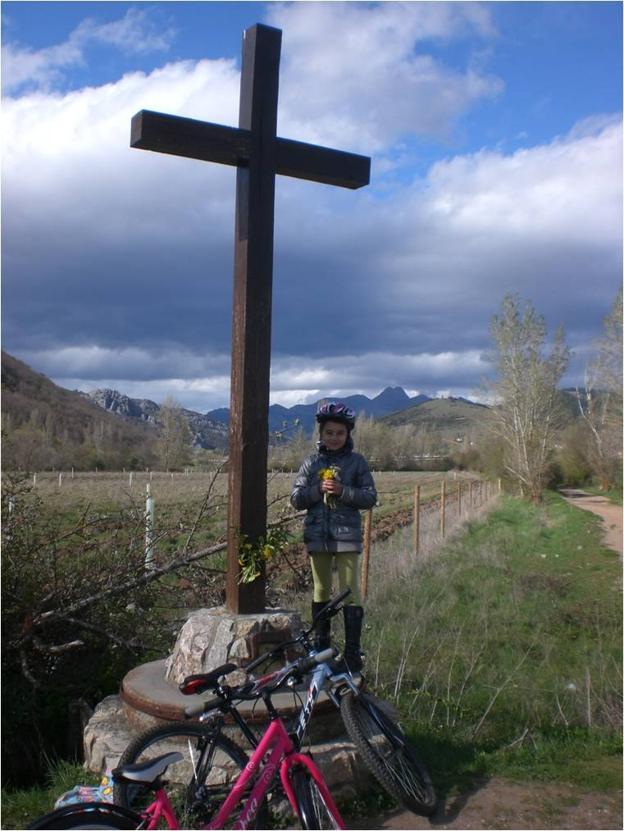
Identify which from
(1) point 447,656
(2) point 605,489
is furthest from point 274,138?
(2) point 605,489

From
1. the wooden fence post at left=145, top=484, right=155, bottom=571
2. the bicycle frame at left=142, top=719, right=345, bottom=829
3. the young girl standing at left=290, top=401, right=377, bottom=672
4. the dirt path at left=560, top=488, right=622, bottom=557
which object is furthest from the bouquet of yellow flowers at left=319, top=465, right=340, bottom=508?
the dirt path at left=560, top=488, right=622, bottom=557

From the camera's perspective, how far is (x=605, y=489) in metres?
54.1

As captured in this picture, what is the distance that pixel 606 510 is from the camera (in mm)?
38219

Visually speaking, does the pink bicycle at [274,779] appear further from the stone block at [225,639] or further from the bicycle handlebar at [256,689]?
the stone block at [225,639]

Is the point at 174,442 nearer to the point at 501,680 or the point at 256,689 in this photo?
the point at 501,680

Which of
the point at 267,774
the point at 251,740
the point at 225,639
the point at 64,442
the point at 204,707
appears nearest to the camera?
the point at 267,774

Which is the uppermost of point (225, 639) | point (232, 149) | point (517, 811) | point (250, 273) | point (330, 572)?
point (232, 149)

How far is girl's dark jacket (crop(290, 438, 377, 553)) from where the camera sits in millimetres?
4953

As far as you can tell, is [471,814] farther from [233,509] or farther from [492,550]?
[492,550]

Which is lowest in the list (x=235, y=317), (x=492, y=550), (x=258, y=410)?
(x=492, y=550)

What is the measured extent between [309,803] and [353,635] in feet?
3.91

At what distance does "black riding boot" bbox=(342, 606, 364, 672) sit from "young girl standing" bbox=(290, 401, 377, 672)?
0.93ft

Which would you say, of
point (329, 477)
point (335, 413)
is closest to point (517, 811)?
point (329, 477)

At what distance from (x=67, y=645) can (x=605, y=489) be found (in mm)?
52621
